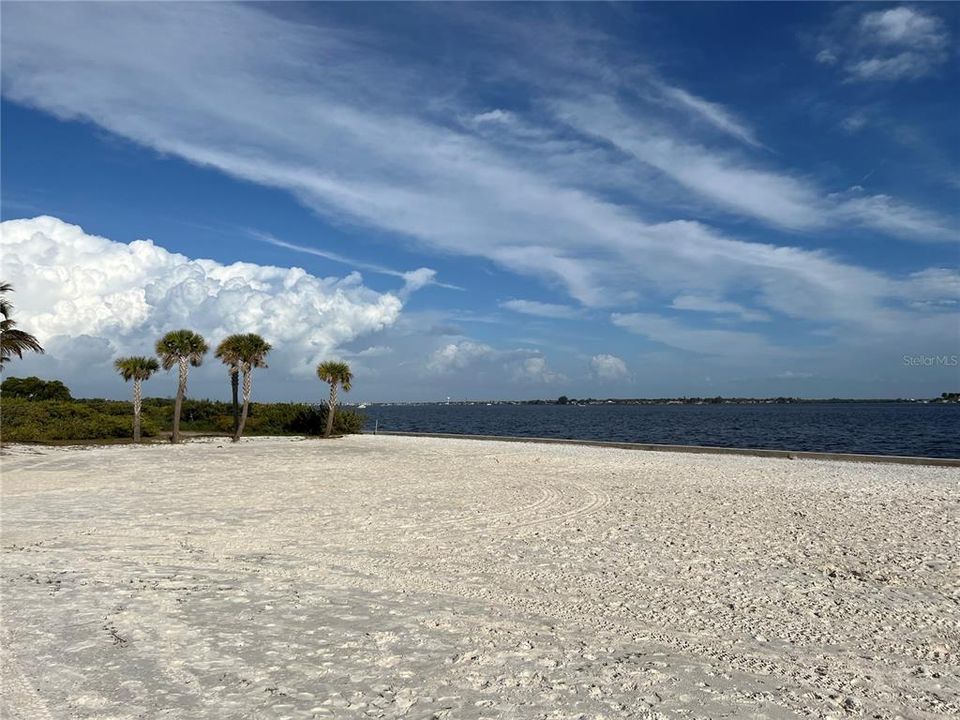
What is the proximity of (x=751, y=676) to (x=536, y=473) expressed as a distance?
48.3ft

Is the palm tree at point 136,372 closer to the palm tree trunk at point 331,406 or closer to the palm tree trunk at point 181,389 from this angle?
the palm tree trunk at point 181,389

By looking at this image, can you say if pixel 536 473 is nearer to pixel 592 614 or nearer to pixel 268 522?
pixel 268 522

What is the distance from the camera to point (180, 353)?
112 feet

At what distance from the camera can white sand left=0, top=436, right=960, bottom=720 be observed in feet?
17.0

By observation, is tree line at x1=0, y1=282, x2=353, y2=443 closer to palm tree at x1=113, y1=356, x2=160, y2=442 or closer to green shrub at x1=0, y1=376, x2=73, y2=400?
palm tree at x1=113, y1=356, x2=160, y2=442

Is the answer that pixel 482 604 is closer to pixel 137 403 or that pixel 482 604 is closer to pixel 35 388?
pixel 137 403

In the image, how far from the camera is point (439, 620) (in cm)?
688

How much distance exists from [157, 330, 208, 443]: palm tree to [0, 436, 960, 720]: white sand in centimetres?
1919

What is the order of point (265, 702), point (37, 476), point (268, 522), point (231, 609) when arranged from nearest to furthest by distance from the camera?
point (265, 702) < point (231, 609) < point (268, 522) < point (37, 476)

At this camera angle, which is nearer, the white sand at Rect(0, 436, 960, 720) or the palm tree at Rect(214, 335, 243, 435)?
the white sand at Rect(0, 436, 960, 720)

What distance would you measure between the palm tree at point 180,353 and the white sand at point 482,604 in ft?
63.0

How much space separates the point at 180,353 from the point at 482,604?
3101 cm

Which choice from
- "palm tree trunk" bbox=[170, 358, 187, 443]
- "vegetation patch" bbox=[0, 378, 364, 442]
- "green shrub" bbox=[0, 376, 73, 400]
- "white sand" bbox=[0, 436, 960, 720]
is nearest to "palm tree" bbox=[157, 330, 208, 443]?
"palm tree trunk" bbox=[170, 358, 187, 443]

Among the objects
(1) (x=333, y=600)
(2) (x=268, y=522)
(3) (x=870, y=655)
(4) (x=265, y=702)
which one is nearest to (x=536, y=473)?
(2) (x=268, y=522)
